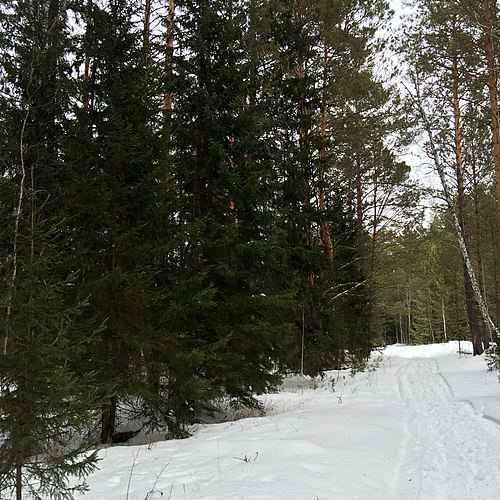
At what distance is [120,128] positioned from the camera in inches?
295

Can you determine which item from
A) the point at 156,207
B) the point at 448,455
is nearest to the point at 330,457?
the point at 448,455

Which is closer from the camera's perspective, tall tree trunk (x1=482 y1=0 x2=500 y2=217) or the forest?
the forest

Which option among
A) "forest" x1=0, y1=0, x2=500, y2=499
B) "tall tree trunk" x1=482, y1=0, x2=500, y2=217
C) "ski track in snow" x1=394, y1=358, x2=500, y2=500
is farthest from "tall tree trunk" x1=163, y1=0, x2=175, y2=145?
"tall tree trunk" x1=482, y1=0, x2=500, y2=217

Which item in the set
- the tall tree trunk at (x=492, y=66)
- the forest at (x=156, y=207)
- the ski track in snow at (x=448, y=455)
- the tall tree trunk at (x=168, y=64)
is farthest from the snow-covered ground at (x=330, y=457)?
the tall tree trunk at (x=492, y=66)

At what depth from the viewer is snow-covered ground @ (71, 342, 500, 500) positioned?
4.36 meters

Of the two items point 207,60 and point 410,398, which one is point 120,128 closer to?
point 207,60

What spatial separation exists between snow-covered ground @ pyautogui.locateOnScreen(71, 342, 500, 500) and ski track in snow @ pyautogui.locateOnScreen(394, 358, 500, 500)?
0.04 ft

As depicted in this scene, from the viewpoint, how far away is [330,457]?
17.3 ft

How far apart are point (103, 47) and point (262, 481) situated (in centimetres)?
807

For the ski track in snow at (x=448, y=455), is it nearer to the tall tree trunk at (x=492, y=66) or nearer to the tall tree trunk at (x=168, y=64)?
the tall tree trunk at (x=168, y=64)

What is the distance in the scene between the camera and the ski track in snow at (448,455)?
4328 mm

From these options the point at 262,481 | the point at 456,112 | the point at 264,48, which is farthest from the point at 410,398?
the point at 456,112

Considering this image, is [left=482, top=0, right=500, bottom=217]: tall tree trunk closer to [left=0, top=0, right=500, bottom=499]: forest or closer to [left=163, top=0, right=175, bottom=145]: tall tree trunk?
[left=0, top=0, right=500, bottom=499]: forest

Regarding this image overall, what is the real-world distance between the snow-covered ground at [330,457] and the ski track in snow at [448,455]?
1 cm
